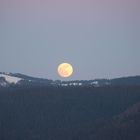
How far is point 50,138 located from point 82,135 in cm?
665

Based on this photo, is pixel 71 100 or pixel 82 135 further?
pixel 71 100

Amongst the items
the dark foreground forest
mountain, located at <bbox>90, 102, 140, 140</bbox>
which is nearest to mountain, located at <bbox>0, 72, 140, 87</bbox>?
the dark foreground forest

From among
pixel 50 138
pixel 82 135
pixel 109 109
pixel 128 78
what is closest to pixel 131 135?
pixel 82 135

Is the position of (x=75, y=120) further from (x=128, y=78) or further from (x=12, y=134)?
(x=128, y=78)

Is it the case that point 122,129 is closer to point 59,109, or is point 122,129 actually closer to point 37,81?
point 59,109

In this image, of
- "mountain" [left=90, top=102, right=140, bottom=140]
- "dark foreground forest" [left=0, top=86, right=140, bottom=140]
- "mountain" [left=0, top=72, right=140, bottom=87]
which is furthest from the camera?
"mountain" [left=0, top=72, right=140, bottom=87]

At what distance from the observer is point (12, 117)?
104 metres

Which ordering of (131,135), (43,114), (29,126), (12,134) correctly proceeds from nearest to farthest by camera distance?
(131,135) < (12,134) < (29,126) < (43,114)

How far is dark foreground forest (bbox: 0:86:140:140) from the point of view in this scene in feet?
298

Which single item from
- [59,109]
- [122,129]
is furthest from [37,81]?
A: [122,129]

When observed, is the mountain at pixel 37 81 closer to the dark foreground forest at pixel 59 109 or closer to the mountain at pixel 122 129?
the dark foreground forest at pixel 59 109

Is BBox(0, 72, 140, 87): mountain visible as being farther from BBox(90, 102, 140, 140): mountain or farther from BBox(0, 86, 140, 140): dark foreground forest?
BBox(90, 102, 140, 140): mountain

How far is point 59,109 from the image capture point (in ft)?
356

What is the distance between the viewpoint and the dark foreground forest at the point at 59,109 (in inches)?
3581
